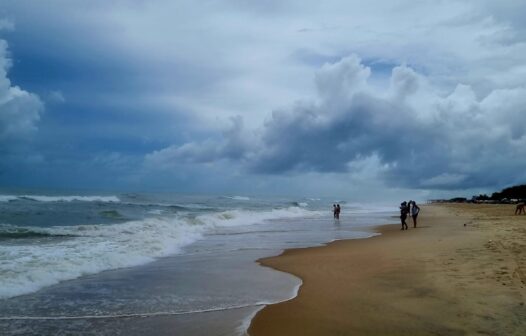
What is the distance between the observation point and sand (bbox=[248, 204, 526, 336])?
636cm

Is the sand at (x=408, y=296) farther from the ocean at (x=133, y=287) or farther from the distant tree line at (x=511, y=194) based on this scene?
the distant tree line at (x=511, y=194)

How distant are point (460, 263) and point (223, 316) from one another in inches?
262

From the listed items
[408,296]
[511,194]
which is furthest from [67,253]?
[511,194]

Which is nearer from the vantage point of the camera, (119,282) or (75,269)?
(119,282)

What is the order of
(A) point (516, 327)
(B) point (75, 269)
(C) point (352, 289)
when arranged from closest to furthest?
(A) point (516, 327) → (C) point (352, 289) → (B) point (75, 269)

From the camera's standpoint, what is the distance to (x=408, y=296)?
8055 millimetres

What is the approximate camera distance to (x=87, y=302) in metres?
8.45

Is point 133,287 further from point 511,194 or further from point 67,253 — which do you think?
point 511,194

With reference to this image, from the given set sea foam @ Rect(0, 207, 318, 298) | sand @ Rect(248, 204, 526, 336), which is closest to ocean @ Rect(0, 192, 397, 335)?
sea foam @ Rect(0, 207, 318, 298)

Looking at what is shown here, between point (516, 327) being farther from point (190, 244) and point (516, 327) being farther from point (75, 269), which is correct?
point (190, 244)

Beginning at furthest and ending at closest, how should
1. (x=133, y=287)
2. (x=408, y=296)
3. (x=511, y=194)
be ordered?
(x=511, y=194)
(x=133, y=287)
(x=408, y=296)

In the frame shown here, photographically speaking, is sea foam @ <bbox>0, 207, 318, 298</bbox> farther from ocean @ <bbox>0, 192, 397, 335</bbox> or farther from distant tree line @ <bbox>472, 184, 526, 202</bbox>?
distant tree line @ <bbox>472, 184, 526, 202</bbox>

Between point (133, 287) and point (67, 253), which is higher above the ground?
point (67, 253)

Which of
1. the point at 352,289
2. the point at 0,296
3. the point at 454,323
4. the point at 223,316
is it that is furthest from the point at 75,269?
the point at 454,323
